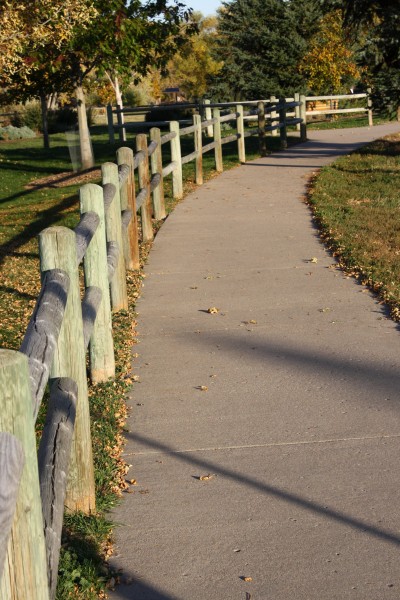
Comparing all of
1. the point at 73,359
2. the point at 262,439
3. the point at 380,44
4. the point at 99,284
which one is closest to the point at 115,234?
the point at 99,284

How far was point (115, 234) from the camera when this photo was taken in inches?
324

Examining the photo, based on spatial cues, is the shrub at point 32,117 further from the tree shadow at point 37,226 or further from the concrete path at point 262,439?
the concrete path at point 262,439

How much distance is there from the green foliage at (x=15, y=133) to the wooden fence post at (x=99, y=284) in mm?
39207

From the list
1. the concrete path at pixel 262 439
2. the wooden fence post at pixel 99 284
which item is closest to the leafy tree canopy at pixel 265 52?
the concrete path at pixel 262 439

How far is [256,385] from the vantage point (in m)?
6.30

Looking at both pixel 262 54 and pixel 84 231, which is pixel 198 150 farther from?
pixel 262 54

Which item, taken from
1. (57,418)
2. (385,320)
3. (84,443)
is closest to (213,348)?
(385,320)

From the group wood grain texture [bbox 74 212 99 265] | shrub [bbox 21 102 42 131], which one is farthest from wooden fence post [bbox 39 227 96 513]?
shrub [bbox 21 102 42 131]

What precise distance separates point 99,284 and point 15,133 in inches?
1579

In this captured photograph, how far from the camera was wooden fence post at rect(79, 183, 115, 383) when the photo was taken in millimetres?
6289

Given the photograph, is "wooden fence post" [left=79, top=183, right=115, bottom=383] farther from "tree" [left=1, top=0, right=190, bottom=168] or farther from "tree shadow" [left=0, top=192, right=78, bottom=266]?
"tree" [left=1, top=0, right=190, bottom=168]

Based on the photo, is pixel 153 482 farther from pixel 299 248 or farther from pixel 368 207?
pixel 368 207

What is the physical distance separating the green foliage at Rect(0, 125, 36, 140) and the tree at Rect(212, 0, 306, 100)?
352 inches

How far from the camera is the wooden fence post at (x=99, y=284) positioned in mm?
6289
